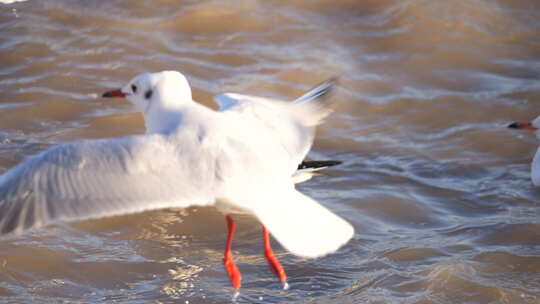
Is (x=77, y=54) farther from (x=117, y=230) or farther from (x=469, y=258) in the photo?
(x=469, y=258)

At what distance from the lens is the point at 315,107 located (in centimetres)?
446

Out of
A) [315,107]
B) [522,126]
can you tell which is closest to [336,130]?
[522,126]

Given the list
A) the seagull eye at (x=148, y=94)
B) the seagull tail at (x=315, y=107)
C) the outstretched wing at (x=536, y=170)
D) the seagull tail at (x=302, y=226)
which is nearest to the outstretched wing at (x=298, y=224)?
the seagull tail at (x=302, y=226)

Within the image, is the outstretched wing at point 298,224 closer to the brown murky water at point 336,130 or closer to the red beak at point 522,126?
the brown murky water at point 336,130

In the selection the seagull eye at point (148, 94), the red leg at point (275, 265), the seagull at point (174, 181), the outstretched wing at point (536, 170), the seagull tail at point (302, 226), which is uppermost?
the seagull eye at point (148, 94)

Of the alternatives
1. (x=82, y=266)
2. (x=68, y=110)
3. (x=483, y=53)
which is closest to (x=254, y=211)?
(x=82, y=266)

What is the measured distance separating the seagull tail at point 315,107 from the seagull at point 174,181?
49 cm

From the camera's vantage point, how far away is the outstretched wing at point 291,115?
413 centimetres

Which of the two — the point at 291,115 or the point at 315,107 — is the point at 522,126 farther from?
the point at 291,115

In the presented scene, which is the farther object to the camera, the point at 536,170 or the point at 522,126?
the point at 522,126

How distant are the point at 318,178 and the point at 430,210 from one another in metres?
0.88

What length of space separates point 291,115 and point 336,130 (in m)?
2.28

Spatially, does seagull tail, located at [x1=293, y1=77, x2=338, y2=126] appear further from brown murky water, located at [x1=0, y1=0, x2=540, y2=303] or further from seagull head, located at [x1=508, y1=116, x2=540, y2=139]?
seagull head, located at [x1=508, y1=116, x2=540, y2=139]

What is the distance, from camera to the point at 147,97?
13.6 feet
